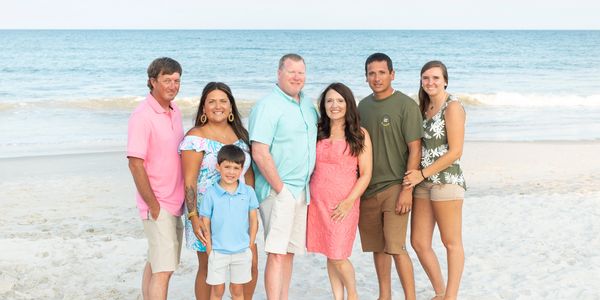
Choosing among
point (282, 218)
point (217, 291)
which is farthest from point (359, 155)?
point (217, 291)

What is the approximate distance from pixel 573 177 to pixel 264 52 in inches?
1478

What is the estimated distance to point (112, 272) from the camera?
5691mm

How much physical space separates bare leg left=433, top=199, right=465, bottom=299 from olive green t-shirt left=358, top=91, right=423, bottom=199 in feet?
1.21

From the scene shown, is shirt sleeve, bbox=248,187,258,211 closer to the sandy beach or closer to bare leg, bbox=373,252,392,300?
bare leg, bbox=373,252,392,300

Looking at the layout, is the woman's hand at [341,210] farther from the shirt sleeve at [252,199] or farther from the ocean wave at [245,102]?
the ocean wave at [245,102]

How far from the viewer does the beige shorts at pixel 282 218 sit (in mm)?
4117

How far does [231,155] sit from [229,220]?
42 centimetres

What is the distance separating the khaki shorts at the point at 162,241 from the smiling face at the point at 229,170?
0.46m

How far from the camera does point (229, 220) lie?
3.85 meters

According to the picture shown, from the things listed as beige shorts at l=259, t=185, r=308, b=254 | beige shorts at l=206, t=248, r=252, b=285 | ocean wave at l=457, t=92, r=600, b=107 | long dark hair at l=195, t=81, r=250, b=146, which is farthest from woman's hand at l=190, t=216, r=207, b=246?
ocean wave at l=457, t=92, r=600, b=107

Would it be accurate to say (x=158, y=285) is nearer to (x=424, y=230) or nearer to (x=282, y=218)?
(x=282, y=218)

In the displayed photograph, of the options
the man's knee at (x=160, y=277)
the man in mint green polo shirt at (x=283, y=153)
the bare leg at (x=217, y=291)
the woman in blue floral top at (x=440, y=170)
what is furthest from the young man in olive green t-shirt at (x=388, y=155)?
the man's knee at (x=160, y=277)
